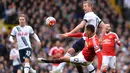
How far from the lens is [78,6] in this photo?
39.1 m

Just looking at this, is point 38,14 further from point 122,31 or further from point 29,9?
point 122,31

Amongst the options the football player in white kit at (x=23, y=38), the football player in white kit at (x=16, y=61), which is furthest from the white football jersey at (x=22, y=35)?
the football player in white kit at (x=16, y=61)

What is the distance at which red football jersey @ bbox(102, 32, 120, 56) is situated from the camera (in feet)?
90.3

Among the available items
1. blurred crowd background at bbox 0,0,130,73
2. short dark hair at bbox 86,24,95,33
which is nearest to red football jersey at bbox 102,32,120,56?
short dark hair at bbox 86,24,95,33

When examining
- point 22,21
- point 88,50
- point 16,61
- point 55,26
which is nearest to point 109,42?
point 22,21

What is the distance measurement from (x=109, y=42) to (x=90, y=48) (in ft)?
15.0

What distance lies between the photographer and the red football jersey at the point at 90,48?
899 inches

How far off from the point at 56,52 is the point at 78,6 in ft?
28.7

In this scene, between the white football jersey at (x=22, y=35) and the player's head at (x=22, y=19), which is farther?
the white football jersey at (x=22, y=35)

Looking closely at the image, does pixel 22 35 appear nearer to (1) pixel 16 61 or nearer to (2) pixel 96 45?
(1) pixel 16 61

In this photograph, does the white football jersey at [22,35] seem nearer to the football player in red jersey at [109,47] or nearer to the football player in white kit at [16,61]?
the football player in white kit at [16,61]

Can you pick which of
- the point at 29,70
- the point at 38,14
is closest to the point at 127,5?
the point at 38,14

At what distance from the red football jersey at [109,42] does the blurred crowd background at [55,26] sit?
572 centimetres

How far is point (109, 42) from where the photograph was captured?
27.6 meters
